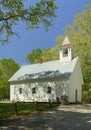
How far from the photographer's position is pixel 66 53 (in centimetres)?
4144

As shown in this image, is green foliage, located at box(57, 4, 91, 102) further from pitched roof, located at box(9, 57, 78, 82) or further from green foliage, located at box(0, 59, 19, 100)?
green foliage, located at box(0, 59, 19, 100)

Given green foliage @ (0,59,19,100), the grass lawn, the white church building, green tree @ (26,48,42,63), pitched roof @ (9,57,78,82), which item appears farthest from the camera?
green foliage @ (0,59,19,100)

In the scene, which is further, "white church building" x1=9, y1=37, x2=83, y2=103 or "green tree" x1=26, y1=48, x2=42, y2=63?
"green tree" x1=26, y1=48, x2=42, y2=63

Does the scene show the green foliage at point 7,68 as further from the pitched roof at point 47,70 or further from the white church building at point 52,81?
the white church building at point 52,81

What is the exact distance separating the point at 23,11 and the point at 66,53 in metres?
15.5

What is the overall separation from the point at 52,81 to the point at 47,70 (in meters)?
3.12

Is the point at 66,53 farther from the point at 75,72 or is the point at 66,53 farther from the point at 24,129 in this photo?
the point at 24,129

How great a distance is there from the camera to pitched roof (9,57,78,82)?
3833cm

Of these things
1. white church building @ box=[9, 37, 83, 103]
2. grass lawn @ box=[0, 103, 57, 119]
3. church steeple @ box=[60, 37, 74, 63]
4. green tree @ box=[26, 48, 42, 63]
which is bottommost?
grass lawn @ box=[0, 103, 57, 119]

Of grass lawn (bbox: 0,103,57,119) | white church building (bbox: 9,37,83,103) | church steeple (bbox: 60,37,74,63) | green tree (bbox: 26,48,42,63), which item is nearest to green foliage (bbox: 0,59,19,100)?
green tree (bbox: 26,48,42,63)

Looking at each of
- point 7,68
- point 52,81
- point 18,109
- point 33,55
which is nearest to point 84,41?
point 52,81

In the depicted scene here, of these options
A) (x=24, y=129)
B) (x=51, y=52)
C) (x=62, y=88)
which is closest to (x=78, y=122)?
(x=24, y=129)

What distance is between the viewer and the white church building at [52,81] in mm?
37562

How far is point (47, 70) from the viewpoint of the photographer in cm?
4144
